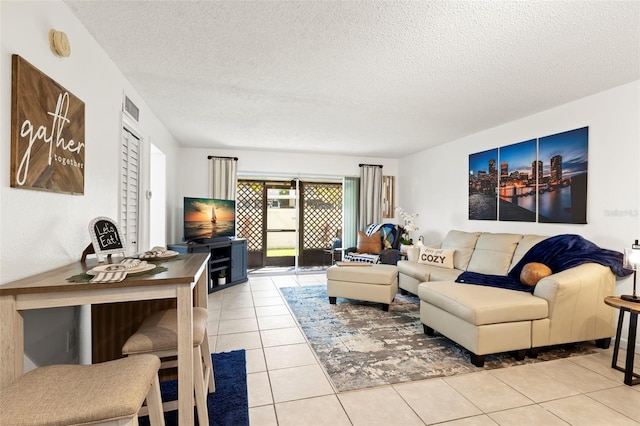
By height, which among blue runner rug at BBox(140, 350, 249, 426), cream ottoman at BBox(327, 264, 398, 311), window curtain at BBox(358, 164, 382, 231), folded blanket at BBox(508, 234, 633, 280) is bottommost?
blue runner rug at BBox(140, 350, 249, 426)

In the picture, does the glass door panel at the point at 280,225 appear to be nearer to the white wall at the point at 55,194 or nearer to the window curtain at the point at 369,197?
the window curtain at the point at 369,197

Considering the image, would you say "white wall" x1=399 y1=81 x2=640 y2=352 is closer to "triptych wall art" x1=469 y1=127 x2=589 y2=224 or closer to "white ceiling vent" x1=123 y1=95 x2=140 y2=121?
"triptych wall art" x1=469 y1=127 x2=589 y2=224

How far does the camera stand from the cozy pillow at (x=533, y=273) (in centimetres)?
271

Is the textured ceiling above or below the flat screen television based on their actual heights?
above

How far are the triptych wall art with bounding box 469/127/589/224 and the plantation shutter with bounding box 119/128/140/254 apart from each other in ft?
13.8

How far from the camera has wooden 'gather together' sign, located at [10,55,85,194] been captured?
1.30m

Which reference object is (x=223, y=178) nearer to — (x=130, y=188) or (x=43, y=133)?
(x=130, y=188)

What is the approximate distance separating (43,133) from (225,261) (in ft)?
11.7

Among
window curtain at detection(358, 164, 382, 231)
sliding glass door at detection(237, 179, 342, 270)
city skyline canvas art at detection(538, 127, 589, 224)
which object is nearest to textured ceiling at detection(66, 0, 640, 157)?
city skyline canvas art at detection(538, 127, 589, 224)

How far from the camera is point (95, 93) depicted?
207 cm

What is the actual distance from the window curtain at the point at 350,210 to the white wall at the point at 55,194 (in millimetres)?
4289

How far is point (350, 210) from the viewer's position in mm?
6160

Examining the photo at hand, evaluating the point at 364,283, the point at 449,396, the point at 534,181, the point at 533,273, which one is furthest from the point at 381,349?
the point at 534,181

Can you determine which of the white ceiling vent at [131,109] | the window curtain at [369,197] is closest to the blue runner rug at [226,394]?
the white ceiling vent at [131,109]
